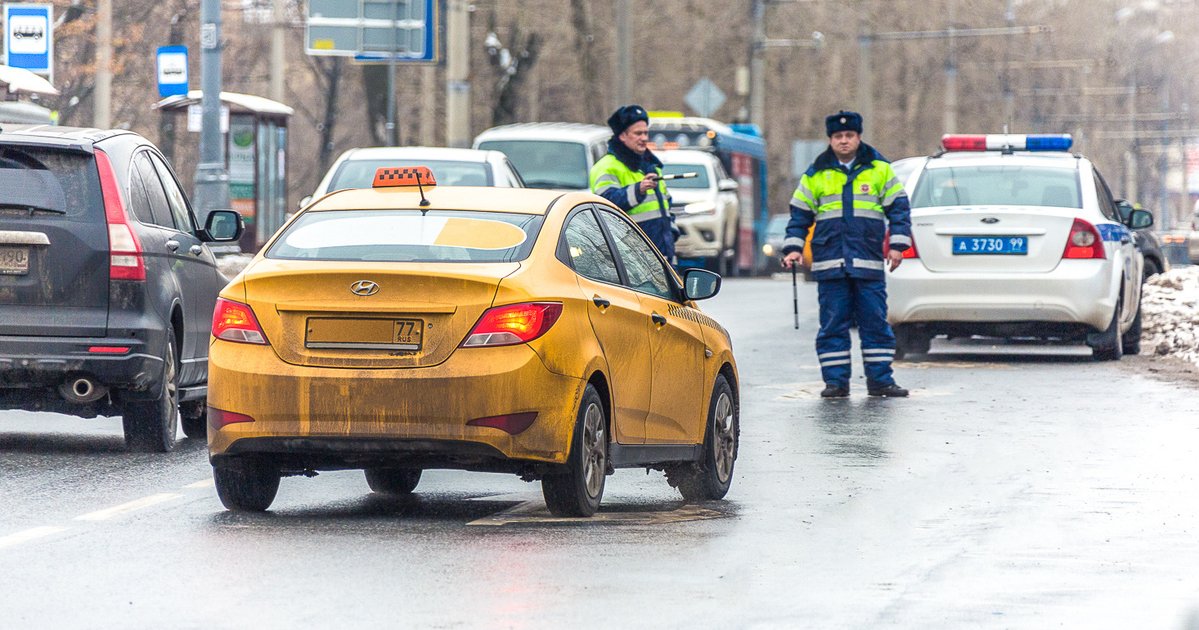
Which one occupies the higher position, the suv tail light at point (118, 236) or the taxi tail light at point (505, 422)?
the suv tail light at point (118, 236)

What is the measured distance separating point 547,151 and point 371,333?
21.3m

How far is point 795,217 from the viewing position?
14875 mm

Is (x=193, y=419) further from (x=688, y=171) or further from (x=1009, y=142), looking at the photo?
(x=688, y=171)

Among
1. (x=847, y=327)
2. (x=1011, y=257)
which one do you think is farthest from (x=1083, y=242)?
(x=847, y=327)

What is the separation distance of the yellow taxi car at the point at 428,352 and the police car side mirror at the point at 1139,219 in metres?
10.2

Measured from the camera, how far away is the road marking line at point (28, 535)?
828cm

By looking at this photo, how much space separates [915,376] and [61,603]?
10642 millimetres

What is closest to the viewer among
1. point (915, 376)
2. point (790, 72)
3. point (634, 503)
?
point (634, 503)

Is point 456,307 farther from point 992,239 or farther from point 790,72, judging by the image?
point 790,72

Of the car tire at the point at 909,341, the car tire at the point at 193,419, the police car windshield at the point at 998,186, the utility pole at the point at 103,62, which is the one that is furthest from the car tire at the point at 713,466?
the utility pole at the point at 103,62

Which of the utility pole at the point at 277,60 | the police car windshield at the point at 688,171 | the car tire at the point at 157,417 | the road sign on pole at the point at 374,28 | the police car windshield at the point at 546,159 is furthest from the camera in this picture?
the utility pole at the point at 277,60

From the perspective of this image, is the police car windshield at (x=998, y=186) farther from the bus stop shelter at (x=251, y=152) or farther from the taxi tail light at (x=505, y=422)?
the bus stop shelter at (x=251, y=152)

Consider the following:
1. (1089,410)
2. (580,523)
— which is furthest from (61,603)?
(1089,410)

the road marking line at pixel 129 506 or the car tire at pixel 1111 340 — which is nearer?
the road marking line at pixel 129 506
